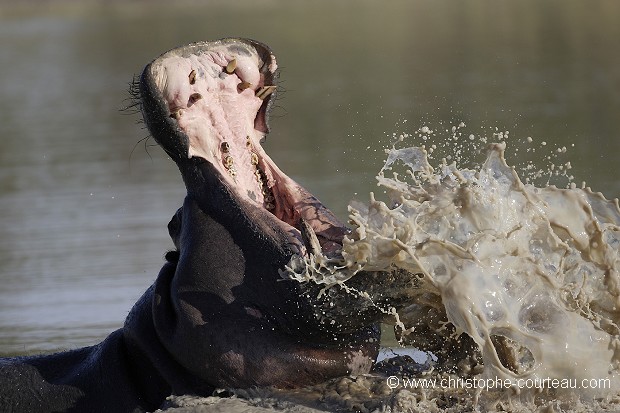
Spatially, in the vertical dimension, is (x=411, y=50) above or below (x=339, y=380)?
below

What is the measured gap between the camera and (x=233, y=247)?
3887 mm

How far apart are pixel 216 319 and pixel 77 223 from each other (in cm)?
532

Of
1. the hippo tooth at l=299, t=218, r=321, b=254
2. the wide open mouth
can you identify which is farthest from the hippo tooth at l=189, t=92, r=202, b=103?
the hippo tooth at l=299, t=218, r=321, b=254

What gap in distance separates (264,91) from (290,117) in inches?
372

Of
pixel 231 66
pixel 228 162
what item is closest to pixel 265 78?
pixel 231 66

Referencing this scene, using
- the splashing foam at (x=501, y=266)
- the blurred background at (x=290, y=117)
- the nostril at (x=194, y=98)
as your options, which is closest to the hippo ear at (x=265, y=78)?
the nostril at (x=194, y=98)

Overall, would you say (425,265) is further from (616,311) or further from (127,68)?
(127,68)

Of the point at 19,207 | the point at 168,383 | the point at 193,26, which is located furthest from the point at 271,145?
the point at 193,26

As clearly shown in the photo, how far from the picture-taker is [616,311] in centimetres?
379

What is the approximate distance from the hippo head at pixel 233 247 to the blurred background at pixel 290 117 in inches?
8.3

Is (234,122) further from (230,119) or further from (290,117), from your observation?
(290,117)

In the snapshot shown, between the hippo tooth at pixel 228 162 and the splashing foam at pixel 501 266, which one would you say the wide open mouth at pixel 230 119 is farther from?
the splashing foam at pixel 501 266

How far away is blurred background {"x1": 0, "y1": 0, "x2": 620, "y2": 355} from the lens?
24.5 ft

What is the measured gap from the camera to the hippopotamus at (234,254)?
3775mm
